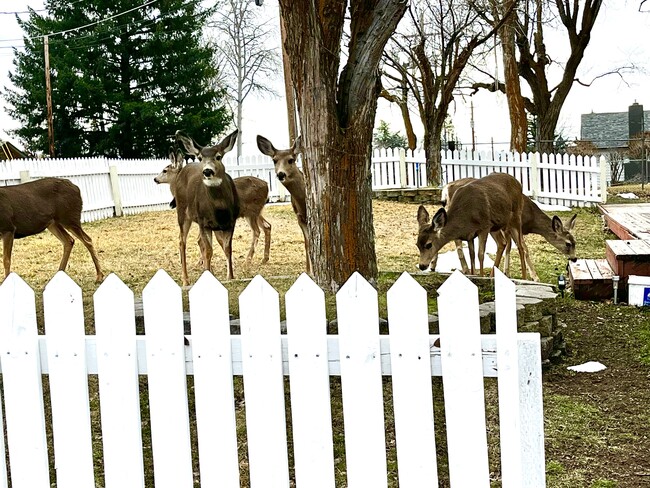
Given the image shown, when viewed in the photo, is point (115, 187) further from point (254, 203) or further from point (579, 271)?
point (579, 271)

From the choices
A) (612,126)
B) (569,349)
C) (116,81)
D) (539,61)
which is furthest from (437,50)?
(612,126)

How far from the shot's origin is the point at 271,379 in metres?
3.16

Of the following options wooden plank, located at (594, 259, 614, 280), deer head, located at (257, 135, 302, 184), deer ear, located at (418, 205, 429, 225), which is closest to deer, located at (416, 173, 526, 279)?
deer ear, located at (418, 205, 429, 225)

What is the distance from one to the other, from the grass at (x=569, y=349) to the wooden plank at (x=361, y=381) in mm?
1017

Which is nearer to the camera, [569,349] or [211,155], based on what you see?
[569,349]

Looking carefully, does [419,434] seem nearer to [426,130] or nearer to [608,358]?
[608,358]

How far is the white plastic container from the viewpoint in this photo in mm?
8086

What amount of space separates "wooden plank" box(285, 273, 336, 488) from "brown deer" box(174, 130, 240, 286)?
576 centimetres

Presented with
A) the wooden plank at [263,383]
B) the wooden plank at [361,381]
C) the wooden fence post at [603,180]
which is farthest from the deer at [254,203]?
the wooden fence post at [603,180]

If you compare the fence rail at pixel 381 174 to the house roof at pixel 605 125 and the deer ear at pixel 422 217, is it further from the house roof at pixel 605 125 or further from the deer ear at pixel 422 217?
the house roof at pixel 605 125

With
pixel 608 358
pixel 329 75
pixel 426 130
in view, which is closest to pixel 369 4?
pixel 329 75

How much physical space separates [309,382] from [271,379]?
138mm

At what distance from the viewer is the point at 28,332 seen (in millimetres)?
3354

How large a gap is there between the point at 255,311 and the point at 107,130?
3458 cm
